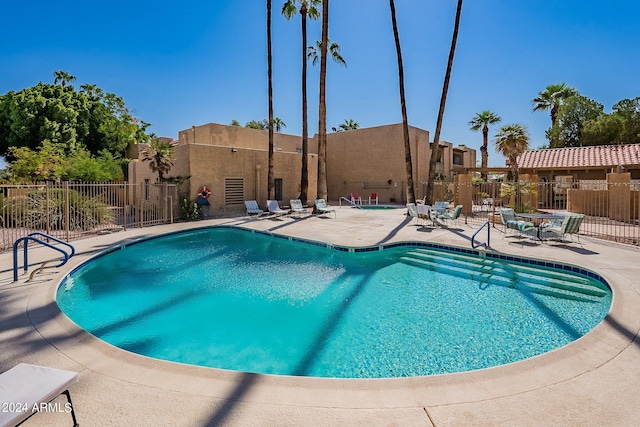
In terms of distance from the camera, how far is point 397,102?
19.0 metres

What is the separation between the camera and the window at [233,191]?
18.5m

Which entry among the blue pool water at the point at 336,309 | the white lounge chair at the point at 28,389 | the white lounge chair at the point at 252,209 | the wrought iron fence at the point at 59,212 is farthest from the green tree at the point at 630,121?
the white lounge chair at the point at 28,389

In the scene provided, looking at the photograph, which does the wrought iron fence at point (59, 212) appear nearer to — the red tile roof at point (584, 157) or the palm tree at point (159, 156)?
the palm tree at point (159, 156)

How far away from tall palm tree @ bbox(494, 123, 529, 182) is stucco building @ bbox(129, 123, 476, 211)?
5240mm

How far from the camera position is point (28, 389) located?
2.21m

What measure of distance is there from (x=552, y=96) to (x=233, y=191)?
31535 mm

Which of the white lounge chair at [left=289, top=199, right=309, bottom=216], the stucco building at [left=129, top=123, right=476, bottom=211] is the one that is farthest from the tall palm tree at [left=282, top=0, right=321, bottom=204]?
the white lounge chair at [left=289, top=199, right=309, bottom=216]

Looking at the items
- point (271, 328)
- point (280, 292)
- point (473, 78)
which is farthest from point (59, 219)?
point (473, 78)

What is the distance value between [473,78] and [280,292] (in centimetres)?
1880

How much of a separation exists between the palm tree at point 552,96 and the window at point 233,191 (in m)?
30.0

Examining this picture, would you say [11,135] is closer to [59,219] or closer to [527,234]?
[59,219]

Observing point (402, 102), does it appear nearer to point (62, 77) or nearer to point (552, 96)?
point (552, 96)

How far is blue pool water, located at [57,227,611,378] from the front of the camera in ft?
14.5

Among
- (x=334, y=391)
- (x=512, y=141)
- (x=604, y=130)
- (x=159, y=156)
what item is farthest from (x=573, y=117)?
(x=334, y=391)
